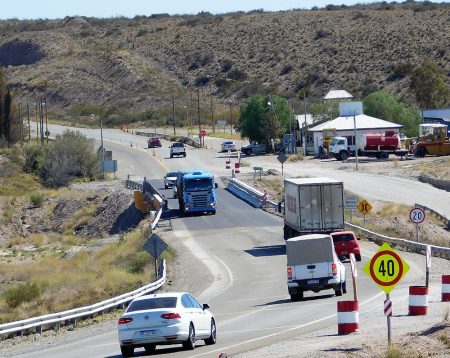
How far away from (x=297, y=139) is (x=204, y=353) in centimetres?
9016

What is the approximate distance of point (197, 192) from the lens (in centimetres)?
6197

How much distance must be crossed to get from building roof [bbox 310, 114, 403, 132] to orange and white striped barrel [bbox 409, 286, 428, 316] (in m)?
76.5

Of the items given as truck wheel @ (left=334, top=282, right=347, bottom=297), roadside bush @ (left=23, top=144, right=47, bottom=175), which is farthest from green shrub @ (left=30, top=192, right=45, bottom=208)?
truck wheel @ (left=334, top=282, right=347, bottom=297)

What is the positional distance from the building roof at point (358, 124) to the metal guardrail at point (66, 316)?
67.9 metres

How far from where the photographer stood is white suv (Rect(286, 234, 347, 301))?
107 feet

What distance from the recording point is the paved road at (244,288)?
25.0 meters

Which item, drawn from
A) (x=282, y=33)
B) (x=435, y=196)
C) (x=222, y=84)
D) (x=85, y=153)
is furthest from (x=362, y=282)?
(x=282, y=33)

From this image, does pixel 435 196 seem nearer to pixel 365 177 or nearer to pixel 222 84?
pixel 365 177

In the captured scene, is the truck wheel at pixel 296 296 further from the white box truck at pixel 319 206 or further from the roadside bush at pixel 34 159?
the roadside bush at pixel 34 159

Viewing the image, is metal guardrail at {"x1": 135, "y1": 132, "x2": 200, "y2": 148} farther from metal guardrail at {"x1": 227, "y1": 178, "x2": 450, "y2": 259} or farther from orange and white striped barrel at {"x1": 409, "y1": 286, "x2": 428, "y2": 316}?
orange and white striped barrel at {"x1": 409, "y1": 286, "x2": 428, "y2": 316}

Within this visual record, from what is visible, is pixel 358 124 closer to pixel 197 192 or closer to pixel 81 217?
pixel 81 217

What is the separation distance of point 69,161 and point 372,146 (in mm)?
25199

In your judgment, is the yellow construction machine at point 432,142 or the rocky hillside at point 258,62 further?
the rocky hillside at point 258,62

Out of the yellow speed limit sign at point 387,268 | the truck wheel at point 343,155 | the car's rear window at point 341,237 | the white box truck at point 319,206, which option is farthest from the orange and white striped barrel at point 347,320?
the truck wheel at point 343,155
